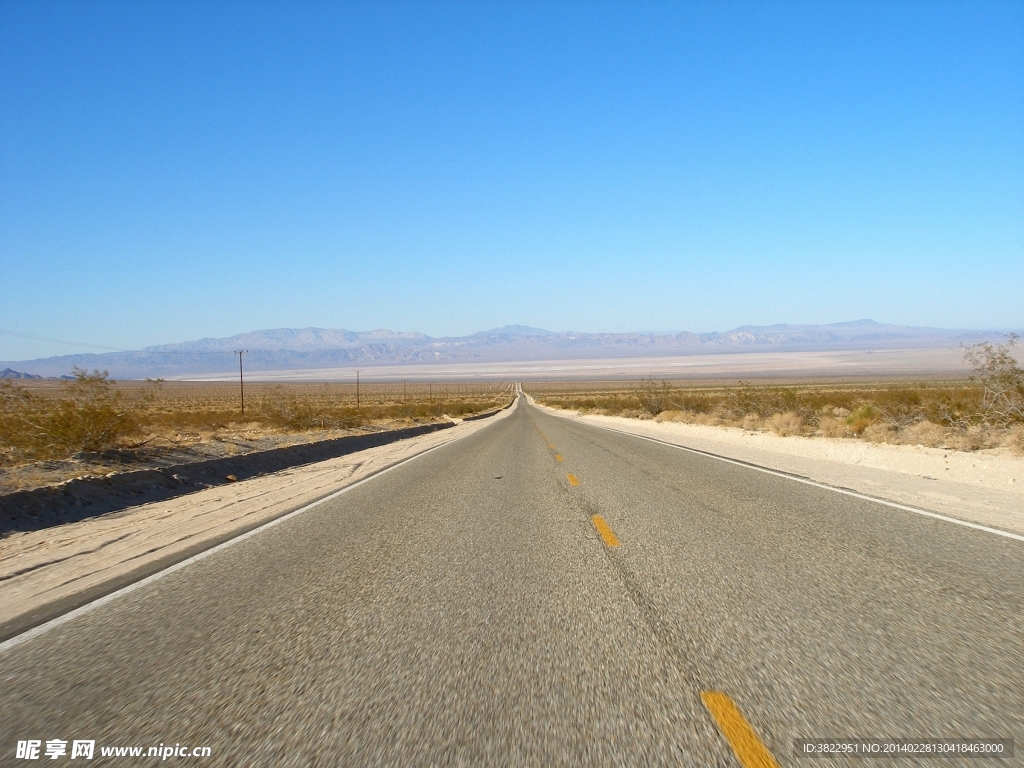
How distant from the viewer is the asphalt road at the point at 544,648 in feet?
10.7

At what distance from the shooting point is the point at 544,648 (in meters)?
4.26

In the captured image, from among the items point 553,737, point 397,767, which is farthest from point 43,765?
point 553,737

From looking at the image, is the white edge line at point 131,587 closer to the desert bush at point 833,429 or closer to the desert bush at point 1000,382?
the desert bush at point 1000,382

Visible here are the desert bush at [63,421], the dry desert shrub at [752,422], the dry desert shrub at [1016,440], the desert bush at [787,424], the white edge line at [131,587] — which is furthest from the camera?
the dry desert shrub at [752,422]

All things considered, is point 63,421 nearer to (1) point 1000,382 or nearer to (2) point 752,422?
(1) point 1000,382

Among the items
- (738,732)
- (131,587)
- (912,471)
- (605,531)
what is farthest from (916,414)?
(131,587)

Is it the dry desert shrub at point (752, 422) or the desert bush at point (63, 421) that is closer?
the desert bush at point (63, 421)

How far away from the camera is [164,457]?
51.0 ft

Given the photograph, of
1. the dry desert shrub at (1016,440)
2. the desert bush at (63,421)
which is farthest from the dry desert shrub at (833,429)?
the desert bush at (63,421)

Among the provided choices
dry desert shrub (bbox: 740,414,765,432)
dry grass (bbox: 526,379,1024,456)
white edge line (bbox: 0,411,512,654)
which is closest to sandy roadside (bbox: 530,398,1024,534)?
dry grass (bbox: 526,379,1024,456)

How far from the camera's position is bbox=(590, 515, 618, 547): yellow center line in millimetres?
7236

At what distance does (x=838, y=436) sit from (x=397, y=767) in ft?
71.5

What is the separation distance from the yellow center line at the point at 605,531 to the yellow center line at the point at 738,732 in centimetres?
358

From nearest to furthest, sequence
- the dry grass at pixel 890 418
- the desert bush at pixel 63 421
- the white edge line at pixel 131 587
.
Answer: the white edge line at pixel 131 587, the desert bush at pixel 63 421, the dry grass at pixel 890 418
